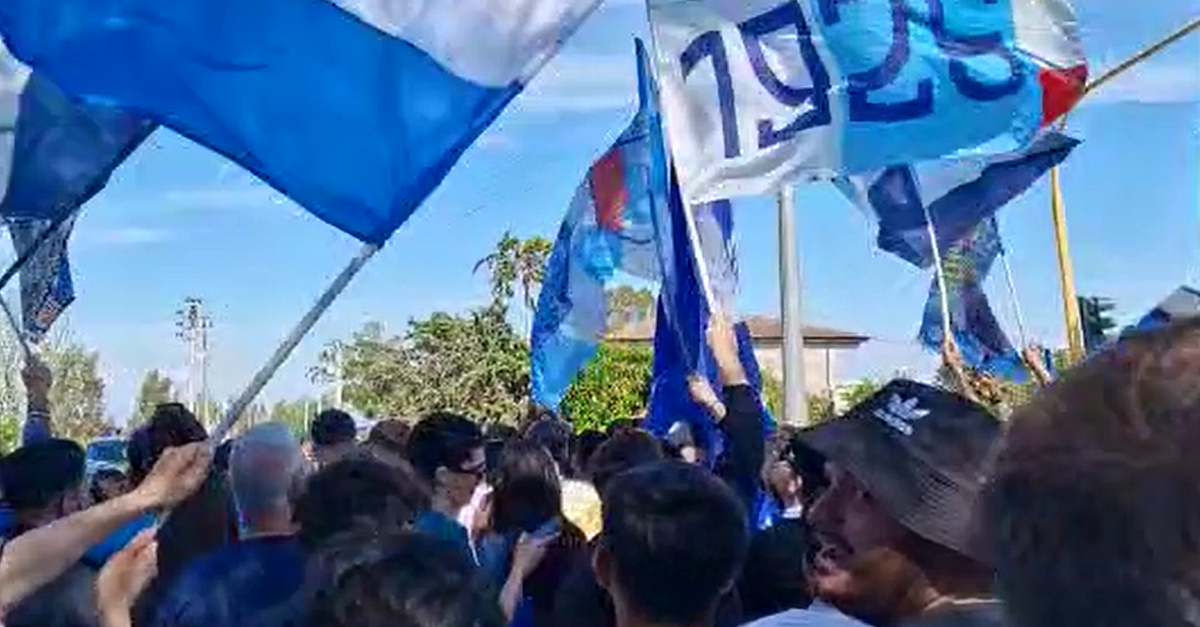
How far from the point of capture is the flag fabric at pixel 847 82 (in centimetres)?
834

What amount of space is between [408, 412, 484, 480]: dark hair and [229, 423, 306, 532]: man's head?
5.49ft

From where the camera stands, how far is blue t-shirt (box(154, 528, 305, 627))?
3.56 m

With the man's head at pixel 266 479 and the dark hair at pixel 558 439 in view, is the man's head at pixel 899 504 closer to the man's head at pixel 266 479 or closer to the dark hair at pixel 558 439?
the man's head at pixel 266 479

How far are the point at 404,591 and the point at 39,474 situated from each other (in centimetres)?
246

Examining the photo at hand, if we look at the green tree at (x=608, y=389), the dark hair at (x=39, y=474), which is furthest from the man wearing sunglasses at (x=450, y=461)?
the green tree at (x=608, y=389)

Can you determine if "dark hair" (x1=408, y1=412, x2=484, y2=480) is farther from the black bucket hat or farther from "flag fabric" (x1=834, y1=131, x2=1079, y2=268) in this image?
"flag fabric" (x1=834, y1=131, x2=1079, y2=268)

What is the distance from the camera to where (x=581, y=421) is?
155ft

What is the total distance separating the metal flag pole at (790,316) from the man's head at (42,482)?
1133 cm

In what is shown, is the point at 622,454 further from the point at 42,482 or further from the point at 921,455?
the point at 921,455

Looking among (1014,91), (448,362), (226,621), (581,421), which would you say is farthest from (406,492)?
(448,362)

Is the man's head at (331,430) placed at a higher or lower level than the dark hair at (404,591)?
lower

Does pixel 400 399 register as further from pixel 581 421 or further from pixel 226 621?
pixel 226 621

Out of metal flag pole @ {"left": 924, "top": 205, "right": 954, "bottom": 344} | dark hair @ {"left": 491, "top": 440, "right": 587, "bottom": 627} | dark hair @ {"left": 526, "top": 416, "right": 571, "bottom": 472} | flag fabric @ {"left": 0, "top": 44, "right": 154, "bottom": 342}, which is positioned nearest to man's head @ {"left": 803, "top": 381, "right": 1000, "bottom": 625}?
dark hair @ {"left": 491, "top": 440, "right": 587, "bottom": 627}

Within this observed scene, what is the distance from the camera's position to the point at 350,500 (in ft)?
13.0
